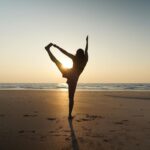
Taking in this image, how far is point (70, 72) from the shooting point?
8.97 metres

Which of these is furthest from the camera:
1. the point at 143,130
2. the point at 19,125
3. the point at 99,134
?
the point at 19,125

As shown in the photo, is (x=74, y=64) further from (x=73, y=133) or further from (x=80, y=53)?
(x=73, y=133)

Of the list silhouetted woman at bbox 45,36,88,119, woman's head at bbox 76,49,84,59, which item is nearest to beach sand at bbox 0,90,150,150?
silhouetted woman at bbox 45,36,88,119

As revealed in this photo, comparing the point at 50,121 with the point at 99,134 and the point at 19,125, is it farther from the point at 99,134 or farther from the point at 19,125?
the point at 99,134

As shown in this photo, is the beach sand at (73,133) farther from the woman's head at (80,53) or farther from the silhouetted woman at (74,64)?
the woman's head at (80,53)

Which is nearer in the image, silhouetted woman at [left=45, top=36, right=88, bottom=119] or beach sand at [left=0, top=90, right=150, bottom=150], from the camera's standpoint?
beach sand at [left=0, top=90, right=150, bottom=150]

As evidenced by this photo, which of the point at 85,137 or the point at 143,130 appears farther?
the point at 143,130

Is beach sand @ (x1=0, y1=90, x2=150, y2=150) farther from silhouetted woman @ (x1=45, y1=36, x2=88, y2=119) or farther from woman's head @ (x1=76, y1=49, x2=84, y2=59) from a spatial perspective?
woman's head @ (x1=76, y1=49, x2=84, y2=59)

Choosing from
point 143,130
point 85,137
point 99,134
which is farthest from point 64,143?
point 143,130

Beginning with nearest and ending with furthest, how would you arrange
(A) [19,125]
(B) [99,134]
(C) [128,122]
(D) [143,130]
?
(B) [99,134], (D) [143,130], (A) [19,125], (C) [128,122]

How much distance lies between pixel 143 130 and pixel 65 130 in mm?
1950

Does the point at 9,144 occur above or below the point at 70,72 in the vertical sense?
below

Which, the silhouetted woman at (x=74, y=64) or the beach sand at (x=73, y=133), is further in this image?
the silhouetted woman at (x=74, y=64)

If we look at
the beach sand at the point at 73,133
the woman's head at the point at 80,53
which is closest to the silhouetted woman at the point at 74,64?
the woman's head at the point at 80,53
